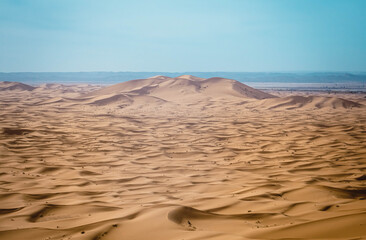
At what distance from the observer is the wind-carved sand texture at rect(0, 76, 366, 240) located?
3219 mm

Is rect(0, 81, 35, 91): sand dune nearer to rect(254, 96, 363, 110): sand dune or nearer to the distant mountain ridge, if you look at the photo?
rect(254, 96, 363, 110): sand dune

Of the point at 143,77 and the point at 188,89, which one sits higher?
the point at 143,77

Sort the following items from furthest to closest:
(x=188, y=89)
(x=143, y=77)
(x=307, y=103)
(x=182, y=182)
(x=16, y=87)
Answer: (x=143, y=77), (x=16, y=87), (x=188, y=89), (x=307, y=103), (x=182, y=182)

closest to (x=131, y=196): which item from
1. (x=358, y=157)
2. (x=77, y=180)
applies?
(x=77, y=180)

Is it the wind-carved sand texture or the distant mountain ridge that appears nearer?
the wind-carved sand texture

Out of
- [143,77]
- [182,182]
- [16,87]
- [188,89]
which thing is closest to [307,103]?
[188,89]

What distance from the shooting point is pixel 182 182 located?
209 inches

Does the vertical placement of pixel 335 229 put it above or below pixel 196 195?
above

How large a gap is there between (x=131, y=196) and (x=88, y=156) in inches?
121

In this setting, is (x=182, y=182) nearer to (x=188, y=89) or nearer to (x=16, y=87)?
(x=188, y=89)

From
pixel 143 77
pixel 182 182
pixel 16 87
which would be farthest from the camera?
pixel 143 77

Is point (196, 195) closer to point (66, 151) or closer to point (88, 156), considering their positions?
point (88, 156)

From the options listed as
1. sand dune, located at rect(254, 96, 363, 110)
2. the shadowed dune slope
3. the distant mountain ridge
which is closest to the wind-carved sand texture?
sand dune, located at rect(254, 96, 363, 110)

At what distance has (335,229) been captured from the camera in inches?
112
